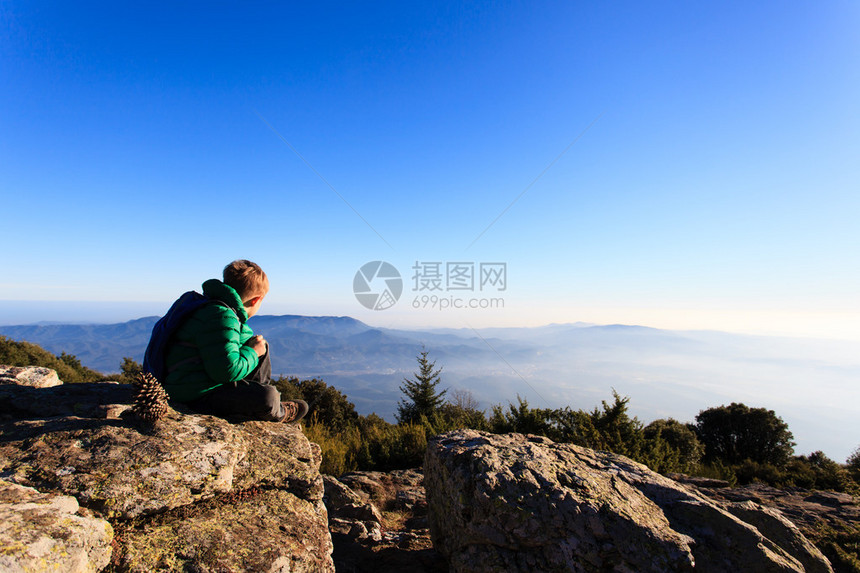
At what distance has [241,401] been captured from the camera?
3.55 metres

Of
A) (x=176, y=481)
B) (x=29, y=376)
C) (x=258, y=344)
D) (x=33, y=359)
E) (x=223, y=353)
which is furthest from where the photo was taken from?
(x=33, y=359)

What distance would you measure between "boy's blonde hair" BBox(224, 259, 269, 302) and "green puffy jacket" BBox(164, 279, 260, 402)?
20 cm

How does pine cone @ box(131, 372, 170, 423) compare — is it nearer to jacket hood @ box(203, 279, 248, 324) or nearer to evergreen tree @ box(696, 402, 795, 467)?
jacket hood @ box(203, 279, 248, 324)

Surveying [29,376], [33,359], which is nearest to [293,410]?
[29,376]

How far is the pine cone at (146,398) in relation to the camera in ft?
9.23

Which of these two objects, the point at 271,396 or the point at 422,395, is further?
the point at 422,395

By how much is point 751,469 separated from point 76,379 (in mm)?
25422

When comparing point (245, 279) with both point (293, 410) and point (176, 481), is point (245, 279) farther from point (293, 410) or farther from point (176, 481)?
point (176, 481)

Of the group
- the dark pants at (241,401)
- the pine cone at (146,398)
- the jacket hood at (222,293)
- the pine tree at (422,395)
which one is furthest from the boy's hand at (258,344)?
the pine tree at (422,395)

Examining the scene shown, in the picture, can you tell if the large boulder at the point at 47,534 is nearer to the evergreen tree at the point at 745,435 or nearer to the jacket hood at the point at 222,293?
the jacket hood at the point at 222,293

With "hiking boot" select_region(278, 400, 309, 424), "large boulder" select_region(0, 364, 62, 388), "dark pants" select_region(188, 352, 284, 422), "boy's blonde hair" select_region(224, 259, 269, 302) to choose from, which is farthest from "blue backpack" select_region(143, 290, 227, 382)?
"large boulder" select_region(0, 364, 62, 388)

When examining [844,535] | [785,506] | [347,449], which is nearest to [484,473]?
[844,535]

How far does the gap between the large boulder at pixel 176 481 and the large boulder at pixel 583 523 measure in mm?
1218

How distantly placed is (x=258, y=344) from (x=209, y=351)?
0.59 meters
